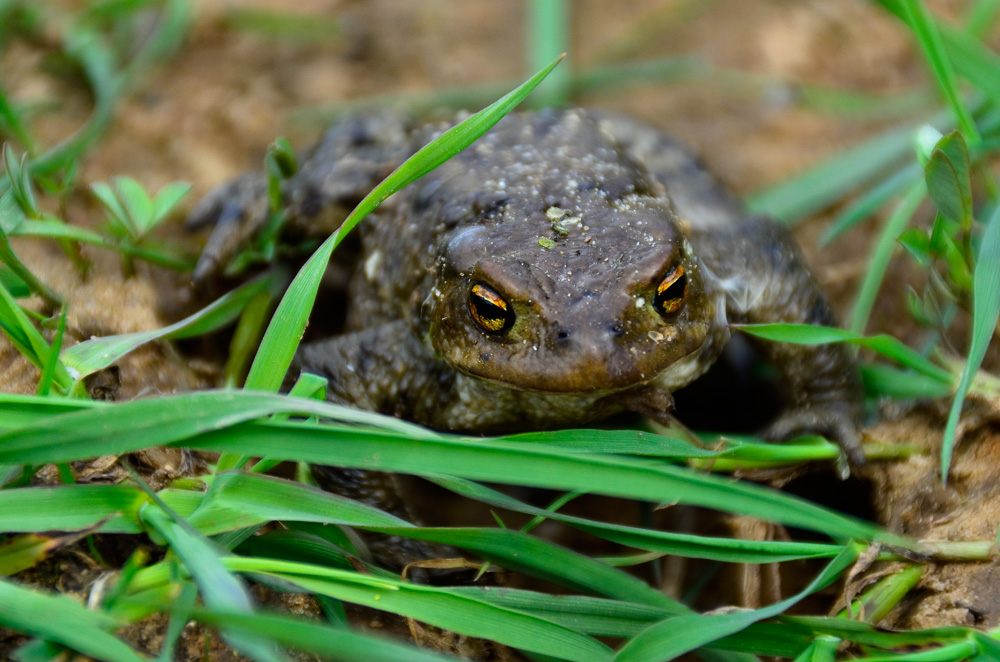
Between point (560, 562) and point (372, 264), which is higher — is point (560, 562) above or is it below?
below

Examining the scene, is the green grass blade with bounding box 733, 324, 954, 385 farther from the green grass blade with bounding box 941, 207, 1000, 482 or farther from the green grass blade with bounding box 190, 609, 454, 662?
the green grass blade with bounding box 190, 609, 454, 662

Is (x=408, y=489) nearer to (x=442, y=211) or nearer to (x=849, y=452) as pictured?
(x=442, y=211)

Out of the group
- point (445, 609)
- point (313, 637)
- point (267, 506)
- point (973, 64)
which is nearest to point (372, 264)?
point (267, 506)

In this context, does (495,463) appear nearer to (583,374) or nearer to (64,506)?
(583,374)

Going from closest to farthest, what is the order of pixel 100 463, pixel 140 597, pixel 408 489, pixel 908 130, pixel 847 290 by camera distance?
pixel 140 597
pixel 100 463
pixel 408 489
pixel 847 290
pixel 908 130

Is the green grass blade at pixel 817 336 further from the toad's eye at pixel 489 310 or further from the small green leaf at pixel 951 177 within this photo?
the toad's eye at pixel 489 310

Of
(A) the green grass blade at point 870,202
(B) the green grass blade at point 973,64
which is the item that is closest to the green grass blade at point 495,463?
(A) the green grass blade at point 870,202

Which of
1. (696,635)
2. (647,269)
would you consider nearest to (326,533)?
(696,635)
